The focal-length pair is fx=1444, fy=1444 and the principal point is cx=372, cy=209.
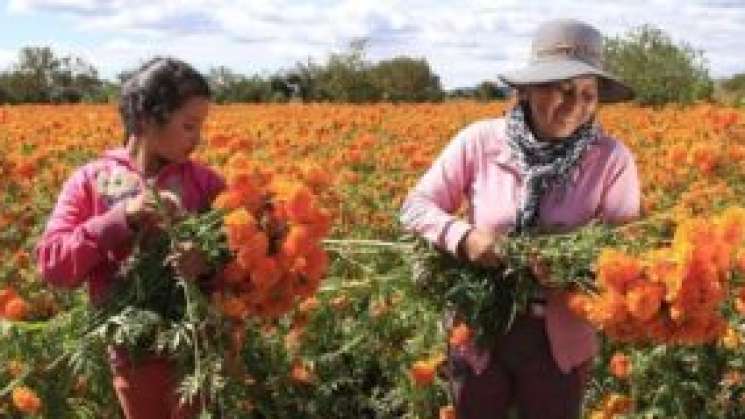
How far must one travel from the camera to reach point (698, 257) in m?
3.32

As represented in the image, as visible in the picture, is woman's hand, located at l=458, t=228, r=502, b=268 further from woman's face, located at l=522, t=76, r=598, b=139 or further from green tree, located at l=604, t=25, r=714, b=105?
green tree, located at l=604, t=25, r=714, b=105

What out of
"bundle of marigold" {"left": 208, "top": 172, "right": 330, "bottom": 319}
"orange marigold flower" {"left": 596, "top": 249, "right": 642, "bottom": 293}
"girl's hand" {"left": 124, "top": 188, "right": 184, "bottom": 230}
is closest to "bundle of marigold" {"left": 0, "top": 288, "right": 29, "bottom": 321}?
"girl's hand" {"left": 124, "top": 188, "right": 184, "bottom": 230}

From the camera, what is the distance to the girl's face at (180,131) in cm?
372

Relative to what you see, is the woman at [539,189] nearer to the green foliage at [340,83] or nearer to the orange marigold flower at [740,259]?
the orange marigold flower at [740,259]

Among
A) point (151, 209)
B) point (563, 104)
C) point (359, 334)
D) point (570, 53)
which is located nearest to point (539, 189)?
point (563, 104)

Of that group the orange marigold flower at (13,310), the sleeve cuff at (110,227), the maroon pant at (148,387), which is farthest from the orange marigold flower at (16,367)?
the sleeve cuff at (110,227)

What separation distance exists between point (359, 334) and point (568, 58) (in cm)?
245

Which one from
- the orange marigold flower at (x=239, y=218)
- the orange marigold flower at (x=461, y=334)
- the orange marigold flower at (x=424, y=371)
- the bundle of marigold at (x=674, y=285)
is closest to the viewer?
the bundle of marigold at (x=674, y=285)

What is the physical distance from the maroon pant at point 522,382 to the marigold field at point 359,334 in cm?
25

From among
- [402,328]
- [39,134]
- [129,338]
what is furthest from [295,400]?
[39,134]

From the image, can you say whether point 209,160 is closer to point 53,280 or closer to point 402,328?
point 402,328

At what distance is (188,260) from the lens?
3668 mm

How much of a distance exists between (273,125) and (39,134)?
2.61m

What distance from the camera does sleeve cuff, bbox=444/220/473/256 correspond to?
380 centimetres
